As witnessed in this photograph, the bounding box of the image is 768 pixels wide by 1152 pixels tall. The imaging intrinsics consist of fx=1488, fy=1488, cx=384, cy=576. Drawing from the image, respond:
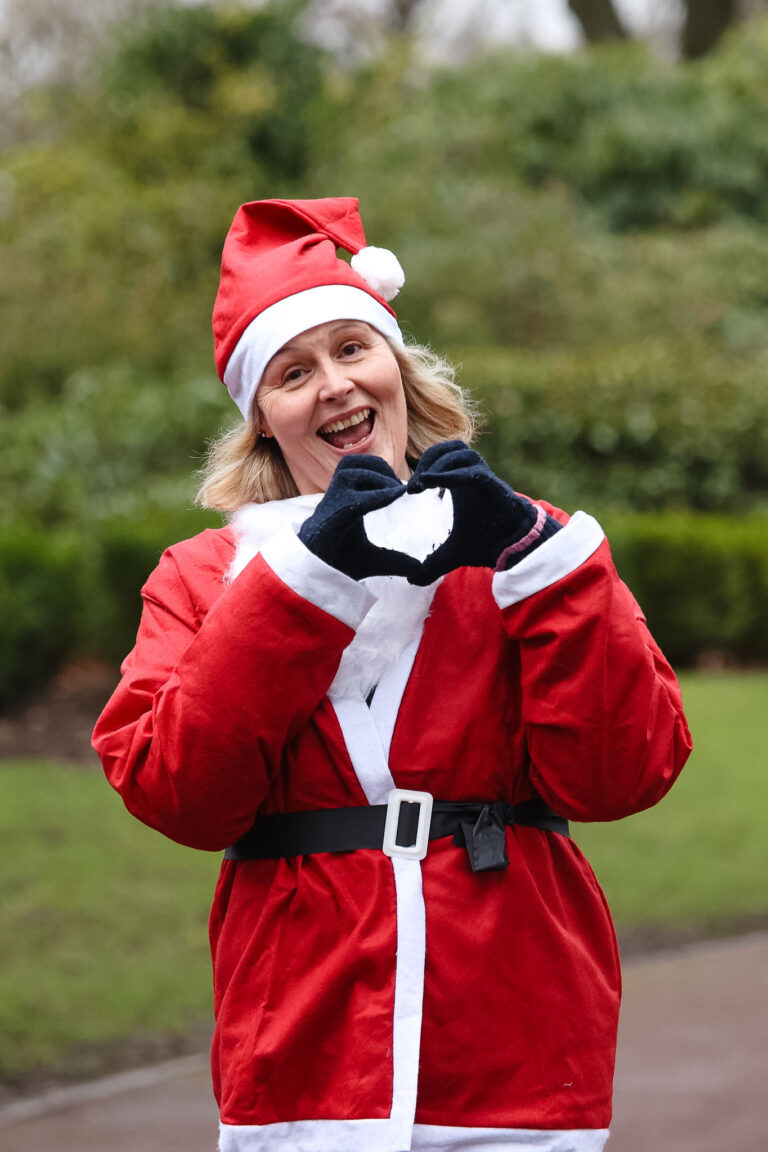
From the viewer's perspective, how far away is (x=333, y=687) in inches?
80.7

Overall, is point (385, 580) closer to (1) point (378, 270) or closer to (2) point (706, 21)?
(1) point (378, 270)

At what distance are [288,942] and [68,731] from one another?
711 centimetres

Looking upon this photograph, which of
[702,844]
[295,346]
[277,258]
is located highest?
[277,258]

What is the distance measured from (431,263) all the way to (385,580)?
13079mm

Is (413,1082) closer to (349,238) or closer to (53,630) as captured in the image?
(349,238)

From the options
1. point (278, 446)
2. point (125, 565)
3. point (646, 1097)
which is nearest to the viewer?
point (278, 446)

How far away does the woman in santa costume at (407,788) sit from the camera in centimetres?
192

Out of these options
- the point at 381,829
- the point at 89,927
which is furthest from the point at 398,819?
the point at 89,927

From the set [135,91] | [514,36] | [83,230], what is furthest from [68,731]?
[514,36]

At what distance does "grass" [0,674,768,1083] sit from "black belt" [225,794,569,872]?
120 inches

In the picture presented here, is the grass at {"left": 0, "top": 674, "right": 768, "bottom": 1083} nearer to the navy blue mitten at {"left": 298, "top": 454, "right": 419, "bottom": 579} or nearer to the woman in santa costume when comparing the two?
the woman in santa costume

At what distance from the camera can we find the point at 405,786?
2.02 m

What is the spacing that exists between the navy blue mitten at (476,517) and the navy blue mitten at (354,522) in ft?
0.12

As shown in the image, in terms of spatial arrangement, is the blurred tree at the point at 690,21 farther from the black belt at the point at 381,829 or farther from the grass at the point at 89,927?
the black belt at the point at 381,829
